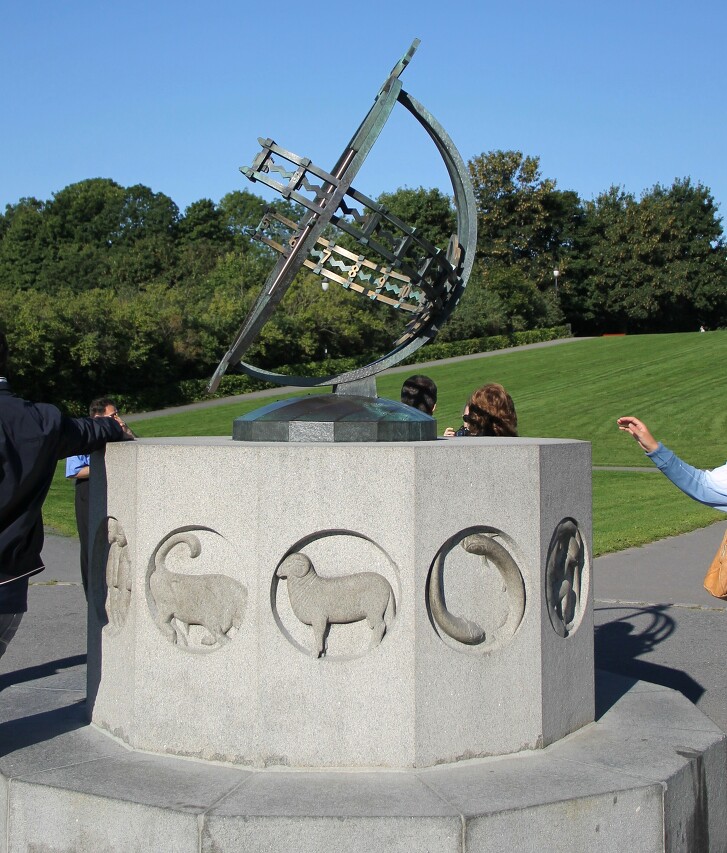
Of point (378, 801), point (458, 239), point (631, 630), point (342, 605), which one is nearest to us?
point (378, 801)

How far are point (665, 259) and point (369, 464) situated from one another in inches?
2691

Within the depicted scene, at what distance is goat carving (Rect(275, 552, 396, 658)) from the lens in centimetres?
431

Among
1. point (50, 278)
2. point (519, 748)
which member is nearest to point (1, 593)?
→ point (519, 748)

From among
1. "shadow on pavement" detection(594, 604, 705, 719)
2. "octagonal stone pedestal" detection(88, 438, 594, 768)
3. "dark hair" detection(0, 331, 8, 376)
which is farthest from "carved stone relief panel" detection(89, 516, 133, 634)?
"shadow on pavement" detection(594, 604, 705, 719)

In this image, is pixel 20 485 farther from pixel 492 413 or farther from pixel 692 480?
pixel 492 413

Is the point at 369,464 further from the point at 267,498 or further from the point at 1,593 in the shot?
the point at 1,593

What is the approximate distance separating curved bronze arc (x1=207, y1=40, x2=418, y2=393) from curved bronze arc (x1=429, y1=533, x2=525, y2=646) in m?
1.62

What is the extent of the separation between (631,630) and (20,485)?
5676 millimetres

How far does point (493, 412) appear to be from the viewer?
21.6 feet

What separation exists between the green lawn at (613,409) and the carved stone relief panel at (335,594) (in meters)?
7.49

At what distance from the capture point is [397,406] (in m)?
5.38

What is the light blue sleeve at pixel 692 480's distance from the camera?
465cm

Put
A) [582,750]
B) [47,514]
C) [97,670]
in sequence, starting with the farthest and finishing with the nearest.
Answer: [47,514], [97,670], [582,750]

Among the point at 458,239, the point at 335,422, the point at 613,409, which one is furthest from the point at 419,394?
the point at 613,409
